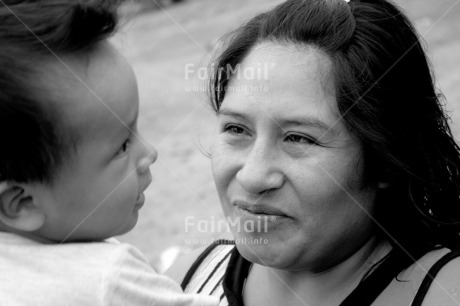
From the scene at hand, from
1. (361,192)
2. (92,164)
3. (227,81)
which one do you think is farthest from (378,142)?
(92,164)

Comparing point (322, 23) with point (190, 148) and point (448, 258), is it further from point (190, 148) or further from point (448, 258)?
point (190, 148)

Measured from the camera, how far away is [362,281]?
2039 mm

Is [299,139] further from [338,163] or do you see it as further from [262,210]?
[262,210]

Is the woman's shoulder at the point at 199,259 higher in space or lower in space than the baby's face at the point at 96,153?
lower

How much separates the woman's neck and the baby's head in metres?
0.80

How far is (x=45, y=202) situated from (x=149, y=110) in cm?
914

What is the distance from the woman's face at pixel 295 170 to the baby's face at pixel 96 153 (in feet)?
1.67

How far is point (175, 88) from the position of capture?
11406mm

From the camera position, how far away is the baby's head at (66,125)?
55.6 inches

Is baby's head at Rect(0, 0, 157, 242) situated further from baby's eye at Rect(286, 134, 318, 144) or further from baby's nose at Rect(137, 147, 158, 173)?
baby's eye at Rect(286, 134, 318, 144)

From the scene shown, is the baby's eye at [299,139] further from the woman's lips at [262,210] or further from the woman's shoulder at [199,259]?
the woman's shoulder at [199,259]

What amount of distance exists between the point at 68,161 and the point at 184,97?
937 centimetres

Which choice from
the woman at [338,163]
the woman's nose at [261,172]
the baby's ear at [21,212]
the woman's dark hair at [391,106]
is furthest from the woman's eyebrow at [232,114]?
the baby's ear at [21,212]

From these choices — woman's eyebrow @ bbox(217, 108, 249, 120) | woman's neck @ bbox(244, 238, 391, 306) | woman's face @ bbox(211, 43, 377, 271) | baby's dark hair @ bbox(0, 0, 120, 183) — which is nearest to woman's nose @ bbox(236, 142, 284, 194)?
woman's face @ bbox(211, 43, 377, 271)
